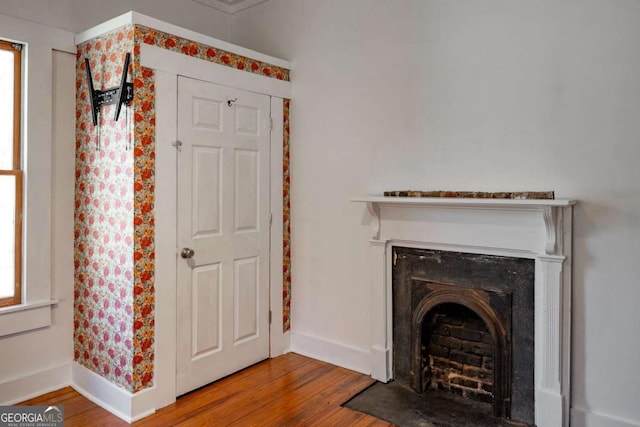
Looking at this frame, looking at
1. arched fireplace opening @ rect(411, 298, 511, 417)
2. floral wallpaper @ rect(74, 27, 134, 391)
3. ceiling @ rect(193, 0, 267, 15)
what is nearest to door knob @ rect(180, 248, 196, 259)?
floral wallpaper @ rect(74, 27, 134, 391)

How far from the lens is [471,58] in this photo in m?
2.70

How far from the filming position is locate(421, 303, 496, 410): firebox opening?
275cm

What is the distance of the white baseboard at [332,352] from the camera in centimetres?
321

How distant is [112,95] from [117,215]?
713mm

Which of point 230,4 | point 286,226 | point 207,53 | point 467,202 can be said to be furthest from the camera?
point 230,4

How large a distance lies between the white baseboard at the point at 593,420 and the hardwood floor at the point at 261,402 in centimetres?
100

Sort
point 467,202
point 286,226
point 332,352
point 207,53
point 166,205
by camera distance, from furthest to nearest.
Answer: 1. point 286,226
2. point 332,352
3. point 207,53
4. point 166,205
5. point 467,202

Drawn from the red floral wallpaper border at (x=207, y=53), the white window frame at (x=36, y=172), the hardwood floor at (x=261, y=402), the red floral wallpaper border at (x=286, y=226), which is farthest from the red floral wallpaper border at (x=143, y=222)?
the red floral wallpaper border at (x=286, y=226)

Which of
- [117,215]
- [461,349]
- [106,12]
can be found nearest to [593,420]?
[461,349]

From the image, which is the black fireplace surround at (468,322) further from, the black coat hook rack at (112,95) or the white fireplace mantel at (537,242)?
the black coat hook rack at (112,95)

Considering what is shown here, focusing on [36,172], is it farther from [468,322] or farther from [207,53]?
[468,322]

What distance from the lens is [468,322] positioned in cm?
282

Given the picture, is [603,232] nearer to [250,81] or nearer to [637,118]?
[637,118]

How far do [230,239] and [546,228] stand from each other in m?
2.00
